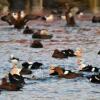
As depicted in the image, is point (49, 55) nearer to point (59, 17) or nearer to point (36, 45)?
point (36, 45)

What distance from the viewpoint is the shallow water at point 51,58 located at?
26.7 feet

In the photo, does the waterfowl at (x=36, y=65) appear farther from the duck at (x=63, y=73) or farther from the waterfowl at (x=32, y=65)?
the duck at (x=63, y=73)

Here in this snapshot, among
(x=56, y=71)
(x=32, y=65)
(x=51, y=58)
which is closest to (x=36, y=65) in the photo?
(x=32, y=65)

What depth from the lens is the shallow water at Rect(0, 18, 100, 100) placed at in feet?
26.7

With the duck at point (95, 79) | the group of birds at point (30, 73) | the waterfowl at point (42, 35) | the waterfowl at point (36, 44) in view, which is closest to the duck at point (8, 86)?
the group of birds at point (30, 73)

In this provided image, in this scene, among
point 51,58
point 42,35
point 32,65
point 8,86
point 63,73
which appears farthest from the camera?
point 42,35

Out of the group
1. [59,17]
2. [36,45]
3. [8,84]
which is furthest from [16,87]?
[59,17]

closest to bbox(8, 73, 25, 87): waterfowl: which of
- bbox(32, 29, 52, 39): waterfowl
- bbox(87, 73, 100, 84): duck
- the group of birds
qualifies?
the group of birds

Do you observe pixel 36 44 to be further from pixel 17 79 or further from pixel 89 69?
pixel 17 79

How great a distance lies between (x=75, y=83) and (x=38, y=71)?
3.48 ft

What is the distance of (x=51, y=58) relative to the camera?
11.3m

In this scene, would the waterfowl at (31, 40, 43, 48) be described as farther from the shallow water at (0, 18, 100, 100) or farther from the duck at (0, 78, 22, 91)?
the duck at (0, 78, 22, 91)

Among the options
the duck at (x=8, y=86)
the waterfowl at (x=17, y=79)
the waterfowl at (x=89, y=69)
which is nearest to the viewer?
the duck at (x=8, y=86)

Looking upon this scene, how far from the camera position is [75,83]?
29.0 feet
